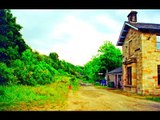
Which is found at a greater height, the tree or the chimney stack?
the chimney stack

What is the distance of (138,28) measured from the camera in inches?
666

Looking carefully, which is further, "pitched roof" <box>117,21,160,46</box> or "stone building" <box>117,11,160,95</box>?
"pitched roof" <box>117,21,160,46</box>

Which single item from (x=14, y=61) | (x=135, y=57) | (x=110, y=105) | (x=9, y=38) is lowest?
(x=110, y=105)

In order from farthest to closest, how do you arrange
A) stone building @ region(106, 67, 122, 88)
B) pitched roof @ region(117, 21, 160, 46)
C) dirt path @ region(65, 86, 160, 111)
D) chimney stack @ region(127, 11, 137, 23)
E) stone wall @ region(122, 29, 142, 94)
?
1. stone building @ region(106, 67, 122, 88)
2. chimney stack @ region(127, 11, 137, 23)
3. stone wall @ region(122, 29, 142, 94)
4. pitched roof @ region(117, 21, 160, 46)
5. dirt path @ region(65, 86, 160, 111)

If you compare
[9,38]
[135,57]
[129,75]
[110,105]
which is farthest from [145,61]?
[9,38]

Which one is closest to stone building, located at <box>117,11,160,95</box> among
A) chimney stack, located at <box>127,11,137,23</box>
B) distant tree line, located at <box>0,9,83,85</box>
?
chimney stack, located at <box>127,11,137,23</box>

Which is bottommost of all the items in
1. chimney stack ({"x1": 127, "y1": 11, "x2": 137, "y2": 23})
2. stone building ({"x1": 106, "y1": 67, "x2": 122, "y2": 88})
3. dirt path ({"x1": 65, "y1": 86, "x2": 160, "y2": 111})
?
dirt path ({"x1": 65, "y1": 86, "x2": 160, "y2": 111})

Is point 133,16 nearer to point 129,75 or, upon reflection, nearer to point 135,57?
point 135,57

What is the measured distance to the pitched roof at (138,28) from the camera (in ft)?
55.9

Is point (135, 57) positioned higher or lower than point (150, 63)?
higher

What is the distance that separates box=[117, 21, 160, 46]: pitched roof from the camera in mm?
17047

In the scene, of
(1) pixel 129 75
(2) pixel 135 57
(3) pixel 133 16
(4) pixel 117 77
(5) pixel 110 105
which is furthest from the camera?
(4) pixel 117 77

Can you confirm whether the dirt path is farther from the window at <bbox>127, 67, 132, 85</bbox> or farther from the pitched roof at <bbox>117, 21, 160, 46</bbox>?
the window at <bbox>127, 67, 132, 85</bbox>

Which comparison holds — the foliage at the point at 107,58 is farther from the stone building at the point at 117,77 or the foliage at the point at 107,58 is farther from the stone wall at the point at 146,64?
the stone wall at the point at 146,64
